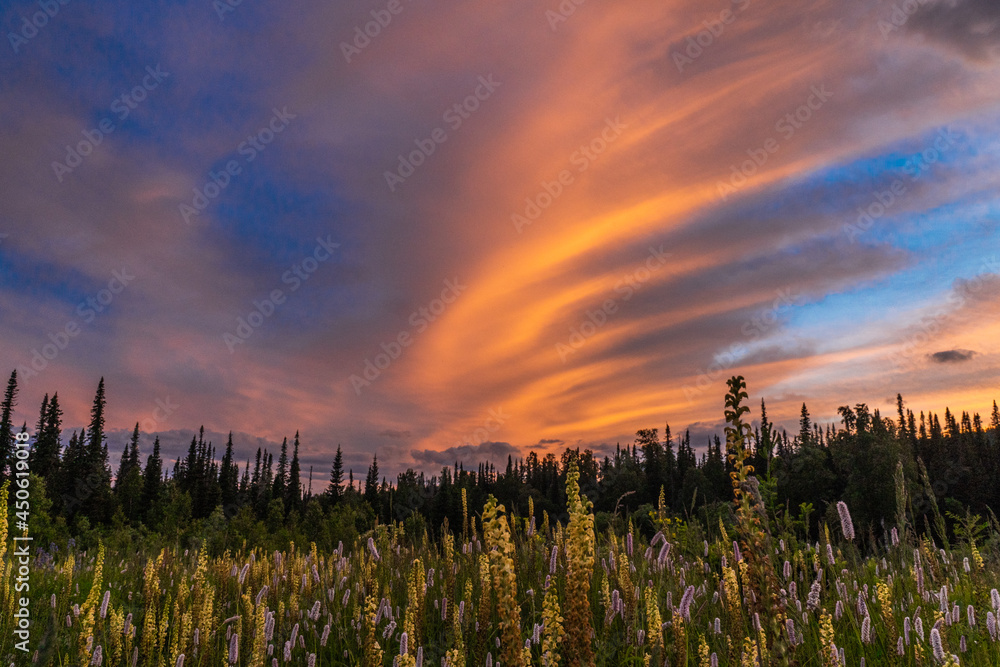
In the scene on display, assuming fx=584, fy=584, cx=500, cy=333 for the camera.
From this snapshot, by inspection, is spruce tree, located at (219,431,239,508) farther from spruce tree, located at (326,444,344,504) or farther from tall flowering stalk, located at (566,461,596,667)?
tall flowering stalk, located at (566,461,596,667)

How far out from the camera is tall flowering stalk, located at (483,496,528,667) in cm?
253

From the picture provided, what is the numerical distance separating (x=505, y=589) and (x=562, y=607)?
429cm

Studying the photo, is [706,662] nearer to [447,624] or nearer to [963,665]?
[963,665]

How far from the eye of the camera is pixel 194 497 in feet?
326

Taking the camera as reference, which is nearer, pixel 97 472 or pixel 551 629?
pixel 551 629

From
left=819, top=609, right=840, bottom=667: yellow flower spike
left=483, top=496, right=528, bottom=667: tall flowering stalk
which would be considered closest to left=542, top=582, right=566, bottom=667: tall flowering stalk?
left=483, top=496, right=528, bottom=667: tall flowering stalk

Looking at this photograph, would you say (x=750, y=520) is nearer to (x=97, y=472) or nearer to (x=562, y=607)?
(x=562, y=607)

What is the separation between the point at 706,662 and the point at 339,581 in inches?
218

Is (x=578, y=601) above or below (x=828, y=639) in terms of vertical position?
above

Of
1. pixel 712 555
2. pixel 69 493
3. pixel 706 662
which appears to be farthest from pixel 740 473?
pixel 69 493

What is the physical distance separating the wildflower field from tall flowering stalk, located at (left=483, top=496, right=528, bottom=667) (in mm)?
10

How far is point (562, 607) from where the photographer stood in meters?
6.44

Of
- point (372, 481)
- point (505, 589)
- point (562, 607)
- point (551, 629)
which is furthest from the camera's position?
point (372, 481)

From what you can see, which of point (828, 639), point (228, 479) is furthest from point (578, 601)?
point (228, 479)
